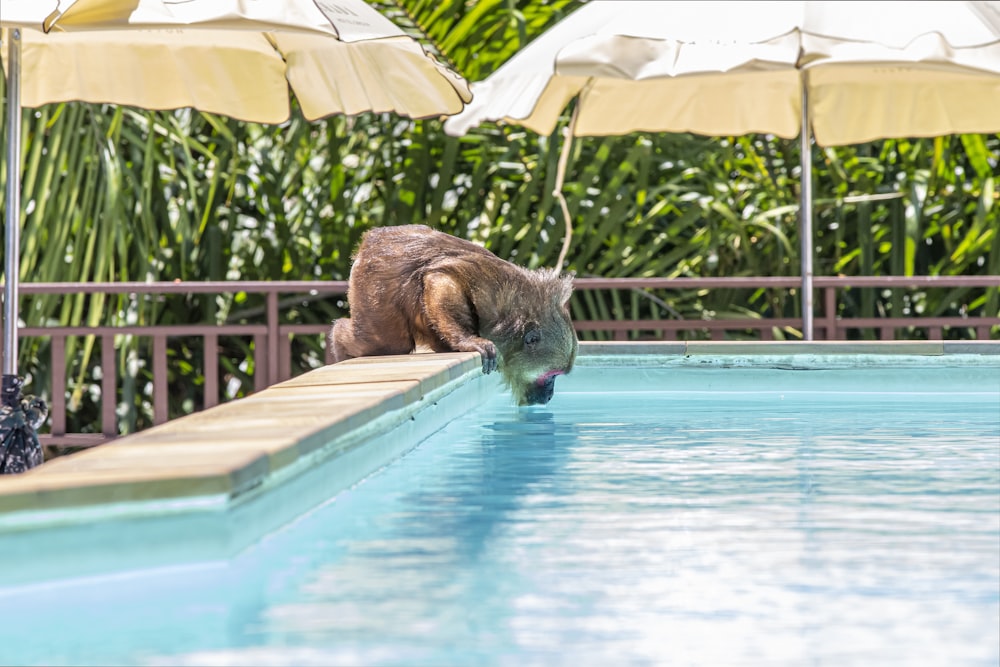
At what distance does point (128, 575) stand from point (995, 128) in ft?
18.8

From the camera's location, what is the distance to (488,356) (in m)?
5.02

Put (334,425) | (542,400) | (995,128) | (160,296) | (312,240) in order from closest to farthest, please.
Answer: (334,425), (542,400), (995,128), (160,296), (312,240)

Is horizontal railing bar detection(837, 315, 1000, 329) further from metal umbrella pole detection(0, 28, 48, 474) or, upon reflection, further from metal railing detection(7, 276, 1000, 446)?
metal umbrella pole detection(0, 28, 48, 474)

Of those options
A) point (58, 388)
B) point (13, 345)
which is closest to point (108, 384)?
point (58, 388)

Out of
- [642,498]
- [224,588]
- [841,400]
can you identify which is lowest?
[841,400]

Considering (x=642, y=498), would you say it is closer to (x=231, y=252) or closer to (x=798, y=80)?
(x=798, y=80)

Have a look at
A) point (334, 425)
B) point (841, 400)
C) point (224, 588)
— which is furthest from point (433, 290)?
point (224, 588)

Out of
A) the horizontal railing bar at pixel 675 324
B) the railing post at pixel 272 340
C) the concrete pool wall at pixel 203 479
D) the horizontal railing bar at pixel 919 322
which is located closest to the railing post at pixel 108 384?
the railing post at pixel 272 340

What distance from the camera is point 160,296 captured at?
768 cm

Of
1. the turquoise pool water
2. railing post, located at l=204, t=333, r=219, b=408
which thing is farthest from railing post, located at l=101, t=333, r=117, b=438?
the turquoise pool water

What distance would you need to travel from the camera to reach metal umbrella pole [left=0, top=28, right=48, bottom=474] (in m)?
3.92

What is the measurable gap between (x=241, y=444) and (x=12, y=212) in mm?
2451

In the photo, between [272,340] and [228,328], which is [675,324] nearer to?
[272,340]

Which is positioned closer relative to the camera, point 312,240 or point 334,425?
point 334,425
